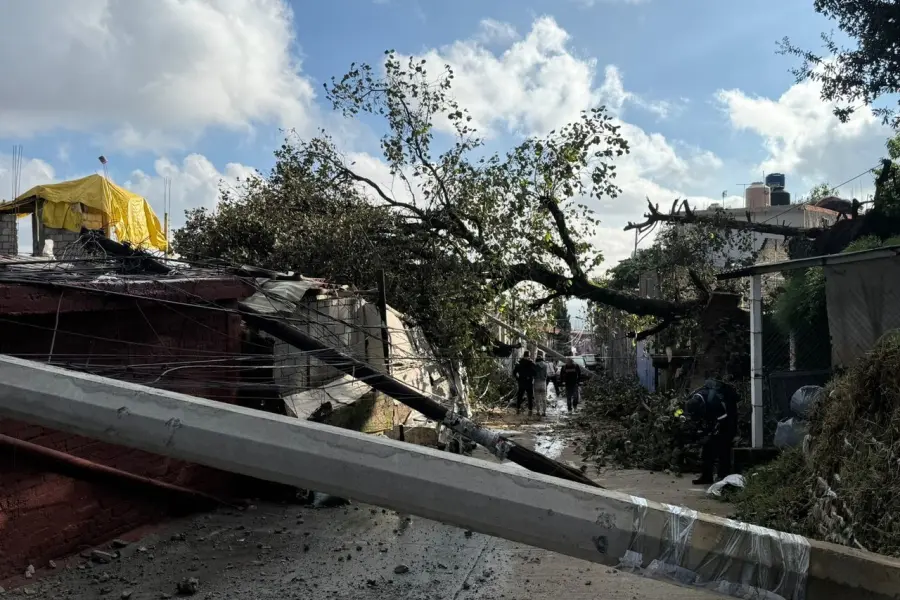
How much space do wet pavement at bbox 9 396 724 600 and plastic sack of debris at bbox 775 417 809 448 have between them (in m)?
3.63

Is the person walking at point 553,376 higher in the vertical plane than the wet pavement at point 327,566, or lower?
lower

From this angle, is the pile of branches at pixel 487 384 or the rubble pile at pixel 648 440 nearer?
the rubble pile at pixel 648 440

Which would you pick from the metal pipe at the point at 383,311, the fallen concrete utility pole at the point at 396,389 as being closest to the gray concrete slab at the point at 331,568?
the fallen concrete utility pole at the point at 396,389

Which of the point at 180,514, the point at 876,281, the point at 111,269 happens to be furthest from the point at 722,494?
the point at 111,269

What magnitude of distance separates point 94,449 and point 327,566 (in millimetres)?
2133

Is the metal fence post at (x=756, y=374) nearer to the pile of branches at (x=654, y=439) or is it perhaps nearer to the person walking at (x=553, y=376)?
the pile of branches at (x=654, y=439)

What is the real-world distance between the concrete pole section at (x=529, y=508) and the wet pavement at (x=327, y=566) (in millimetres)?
3020

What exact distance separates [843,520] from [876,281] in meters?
4.17

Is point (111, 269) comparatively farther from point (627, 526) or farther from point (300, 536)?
point (627, 526)

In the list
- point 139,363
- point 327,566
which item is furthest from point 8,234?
point 327,566

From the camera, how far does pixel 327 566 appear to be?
553cm

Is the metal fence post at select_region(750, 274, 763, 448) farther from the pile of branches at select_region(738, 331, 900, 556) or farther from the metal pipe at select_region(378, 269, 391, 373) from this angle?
the metal pipe at select_region(378, 269, 391, 373)

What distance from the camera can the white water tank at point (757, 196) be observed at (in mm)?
36812

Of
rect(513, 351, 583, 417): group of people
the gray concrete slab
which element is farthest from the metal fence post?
rect(513, 351, 583, 417): group of people
